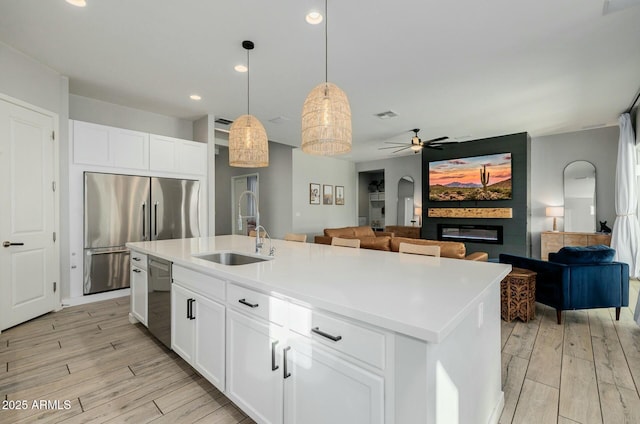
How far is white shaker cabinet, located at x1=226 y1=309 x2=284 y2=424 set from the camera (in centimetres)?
142

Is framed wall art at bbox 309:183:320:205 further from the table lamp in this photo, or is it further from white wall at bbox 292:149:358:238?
the table lamp

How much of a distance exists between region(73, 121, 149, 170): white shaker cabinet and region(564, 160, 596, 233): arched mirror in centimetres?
809

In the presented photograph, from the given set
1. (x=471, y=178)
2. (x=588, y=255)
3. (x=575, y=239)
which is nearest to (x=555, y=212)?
(x=575, y=239)

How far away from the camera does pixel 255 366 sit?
1547 millimetres

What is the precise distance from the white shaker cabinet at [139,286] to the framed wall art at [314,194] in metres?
5.22

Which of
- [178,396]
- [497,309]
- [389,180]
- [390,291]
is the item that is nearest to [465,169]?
[389,180]

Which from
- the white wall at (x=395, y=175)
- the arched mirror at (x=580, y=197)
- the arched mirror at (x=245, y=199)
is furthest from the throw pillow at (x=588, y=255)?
the arched mirror at (x=245, y=199)

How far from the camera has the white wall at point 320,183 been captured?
7461 mm

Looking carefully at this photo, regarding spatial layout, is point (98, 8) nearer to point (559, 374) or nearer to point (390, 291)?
point (390, 291)

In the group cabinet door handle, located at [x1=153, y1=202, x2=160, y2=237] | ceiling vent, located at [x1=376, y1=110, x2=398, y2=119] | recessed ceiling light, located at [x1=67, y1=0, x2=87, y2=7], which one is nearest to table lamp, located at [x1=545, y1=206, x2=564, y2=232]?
ceiling vent, located at [x1=376, y1=110, x2=398, y2=119]

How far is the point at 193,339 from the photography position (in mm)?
2047

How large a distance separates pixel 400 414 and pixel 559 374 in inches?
78.9

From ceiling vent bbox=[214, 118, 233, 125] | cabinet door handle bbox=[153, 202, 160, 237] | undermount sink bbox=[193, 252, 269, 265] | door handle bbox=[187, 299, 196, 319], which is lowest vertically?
door handle bbox=[187, 299, 196, 319]

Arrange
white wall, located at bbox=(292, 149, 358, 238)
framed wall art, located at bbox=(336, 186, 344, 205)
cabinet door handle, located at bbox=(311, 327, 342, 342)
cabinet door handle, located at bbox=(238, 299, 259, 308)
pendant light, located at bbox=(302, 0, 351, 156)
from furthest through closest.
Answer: framed wall art, located at bbox=(336, 186, 344, 205), white wall, located at bbox=(292, 149, 358, 238), pendant light, located at bbox=(302, 0, 351, 156), cabinet door handle, located at bbox=(238, 299, 259, 308), cabinet door handle, located at bbox=(311, 327, 342, 342)
